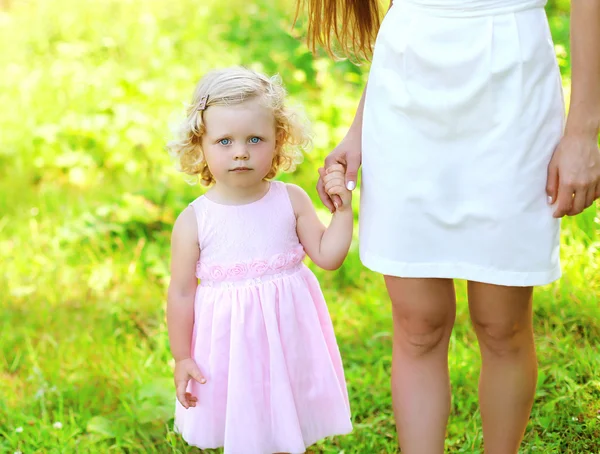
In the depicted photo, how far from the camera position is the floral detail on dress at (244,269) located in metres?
2.07

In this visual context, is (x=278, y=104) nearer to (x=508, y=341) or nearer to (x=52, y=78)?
A: (x=508, y=341)

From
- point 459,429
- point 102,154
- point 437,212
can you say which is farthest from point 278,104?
point 102,154

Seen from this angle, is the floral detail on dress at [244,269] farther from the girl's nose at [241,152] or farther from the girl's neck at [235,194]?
the girl's nose at [241,152]

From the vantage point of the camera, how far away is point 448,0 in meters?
1.76

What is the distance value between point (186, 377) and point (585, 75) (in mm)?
1172

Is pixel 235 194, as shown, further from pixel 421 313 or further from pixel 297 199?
pixel 421 313

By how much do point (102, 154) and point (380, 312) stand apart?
2155mm

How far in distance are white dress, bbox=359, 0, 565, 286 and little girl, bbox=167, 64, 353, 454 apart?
23 centimetres

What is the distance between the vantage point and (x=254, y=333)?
2076 millimetres

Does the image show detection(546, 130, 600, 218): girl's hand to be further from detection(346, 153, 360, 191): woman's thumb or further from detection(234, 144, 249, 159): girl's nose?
detection(234, 144, 249, 159): girl's nose

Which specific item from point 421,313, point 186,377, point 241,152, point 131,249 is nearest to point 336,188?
point 241,152

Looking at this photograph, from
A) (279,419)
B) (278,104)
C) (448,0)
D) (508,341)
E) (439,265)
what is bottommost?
(279,419)

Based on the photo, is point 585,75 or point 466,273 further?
point 466,273

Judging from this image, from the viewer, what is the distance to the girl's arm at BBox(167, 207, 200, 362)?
209 centimetres
